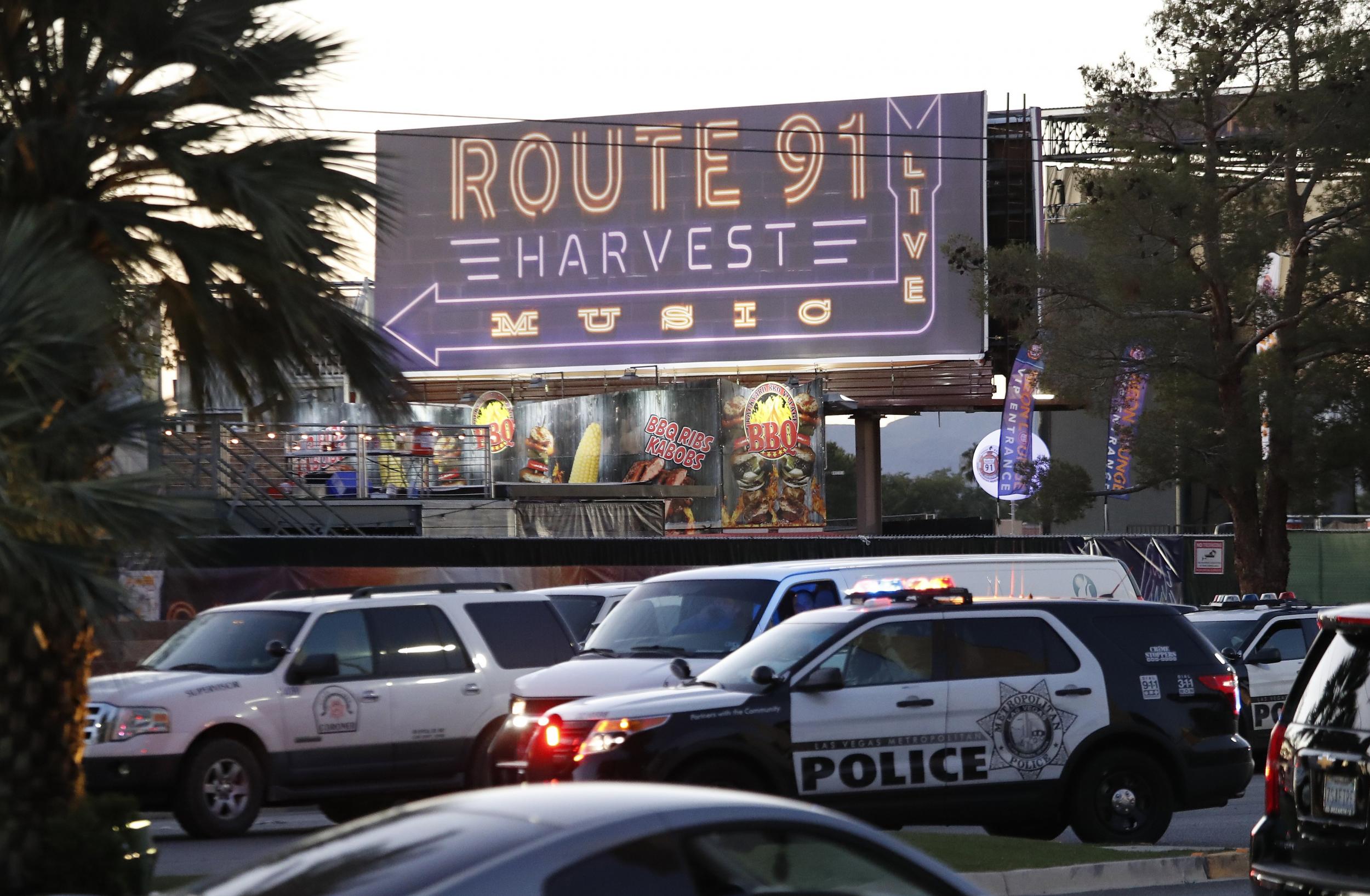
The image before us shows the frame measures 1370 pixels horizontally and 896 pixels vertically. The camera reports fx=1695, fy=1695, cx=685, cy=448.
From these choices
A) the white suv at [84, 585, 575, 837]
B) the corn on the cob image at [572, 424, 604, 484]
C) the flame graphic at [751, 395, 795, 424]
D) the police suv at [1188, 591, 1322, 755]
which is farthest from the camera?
the corn on the cob image at [572, 424, 604, 484]

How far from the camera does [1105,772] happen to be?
38.6 ft

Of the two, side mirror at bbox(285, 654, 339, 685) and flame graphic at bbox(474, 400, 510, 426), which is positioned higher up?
flame graphic at bbox(474, 400, 510, 426)

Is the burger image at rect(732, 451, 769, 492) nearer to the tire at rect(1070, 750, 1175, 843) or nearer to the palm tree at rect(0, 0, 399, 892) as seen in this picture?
the tire at rect(1070, 750, 1175, 843)

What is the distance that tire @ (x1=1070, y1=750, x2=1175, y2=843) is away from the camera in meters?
11.6

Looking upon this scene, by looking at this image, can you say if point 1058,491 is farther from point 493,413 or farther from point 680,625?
point 680,625

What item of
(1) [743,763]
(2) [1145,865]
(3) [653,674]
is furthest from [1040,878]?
(3) [653,674]

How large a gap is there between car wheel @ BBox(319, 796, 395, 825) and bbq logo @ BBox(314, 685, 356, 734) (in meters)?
1.04

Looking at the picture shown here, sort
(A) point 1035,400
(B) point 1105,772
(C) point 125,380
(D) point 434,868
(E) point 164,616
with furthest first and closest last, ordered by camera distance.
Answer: (A) point 1035,400 → (E) point 164,616 → (B) point 1105,772 → (C) point 125,380 → (D) point 434,868

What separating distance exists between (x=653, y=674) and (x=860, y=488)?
120ft

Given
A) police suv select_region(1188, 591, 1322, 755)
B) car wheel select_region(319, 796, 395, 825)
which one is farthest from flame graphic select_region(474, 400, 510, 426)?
car wheel select_region(319, 796, 395, 825)

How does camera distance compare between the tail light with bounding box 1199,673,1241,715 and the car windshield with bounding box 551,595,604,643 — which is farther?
the car windshield with bounding box 551,595,604,643

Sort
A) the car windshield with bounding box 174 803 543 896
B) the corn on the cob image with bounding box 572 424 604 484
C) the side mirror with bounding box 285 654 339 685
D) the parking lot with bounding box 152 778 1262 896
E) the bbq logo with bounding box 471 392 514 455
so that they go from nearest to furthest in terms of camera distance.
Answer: the car windshield with bounding box 174 803 543 896 → the parking lot with bounding box 152 778 1262 896 → the side mirror with bounding box 285 654 339 685 → the corn on the cob image with bounding box 572 424 604 484 → the bbq logo with bounding box 471 392 514 455

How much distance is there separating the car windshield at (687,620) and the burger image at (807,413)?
105ft

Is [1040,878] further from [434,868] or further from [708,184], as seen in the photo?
[708,184]
